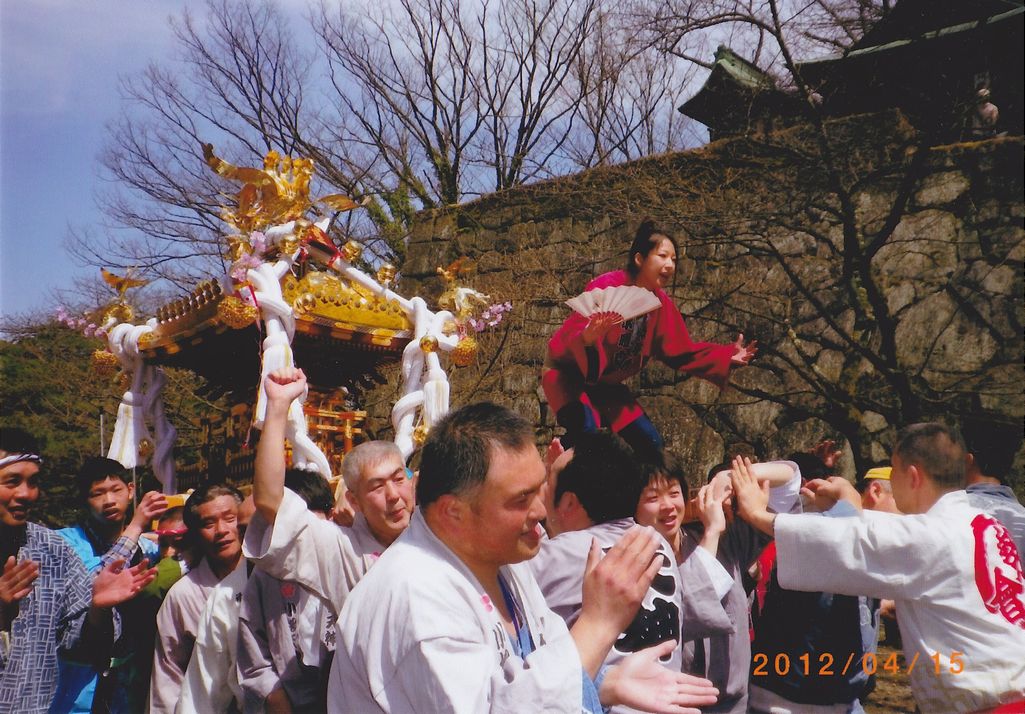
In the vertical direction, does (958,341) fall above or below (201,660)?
above

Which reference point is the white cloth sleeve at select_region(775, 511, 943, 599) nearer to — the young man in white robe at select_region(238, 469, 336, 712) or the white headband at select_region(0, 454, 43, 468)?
the young man in white robe at select_region(238, 469, 336, 712)

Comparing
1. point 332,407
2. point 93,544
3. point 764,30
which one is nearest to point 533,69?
point 764,30

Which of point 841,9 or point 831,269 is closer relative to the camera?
point 841,9

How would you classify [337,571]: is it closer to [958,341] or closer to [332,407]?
[332,407]

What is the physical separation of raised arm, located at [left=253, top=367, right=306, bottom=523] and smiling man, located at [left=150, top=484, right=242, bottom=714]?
1.10 meters

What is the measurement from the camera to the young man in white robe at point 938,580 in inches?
99.6

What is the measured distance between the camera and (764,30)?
6891mm

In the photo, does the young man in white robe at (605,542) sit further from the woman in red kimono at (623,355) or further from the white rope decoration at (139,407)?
the white rope decoration at (139,407)

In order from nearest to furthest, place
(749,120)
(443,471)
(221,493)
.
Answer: (443,471) → (221,493) → (749,120)

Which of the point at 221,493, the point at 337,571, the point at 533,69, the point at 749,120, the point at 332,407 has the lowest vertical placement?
the point at 337,571

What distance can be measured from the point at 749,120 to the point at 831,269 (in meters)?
2.04

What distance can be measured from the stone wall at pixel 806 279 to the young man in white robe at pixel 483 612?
545cm

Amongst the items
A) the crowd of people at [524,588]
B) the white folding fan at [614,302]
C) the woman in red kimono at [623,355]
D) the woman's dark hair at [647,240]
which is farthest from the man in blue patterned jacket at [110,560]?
the woman's dark hair at [647,240]

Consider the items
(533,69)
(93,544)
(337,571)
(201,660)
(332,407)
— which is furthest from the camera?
(533,69)
